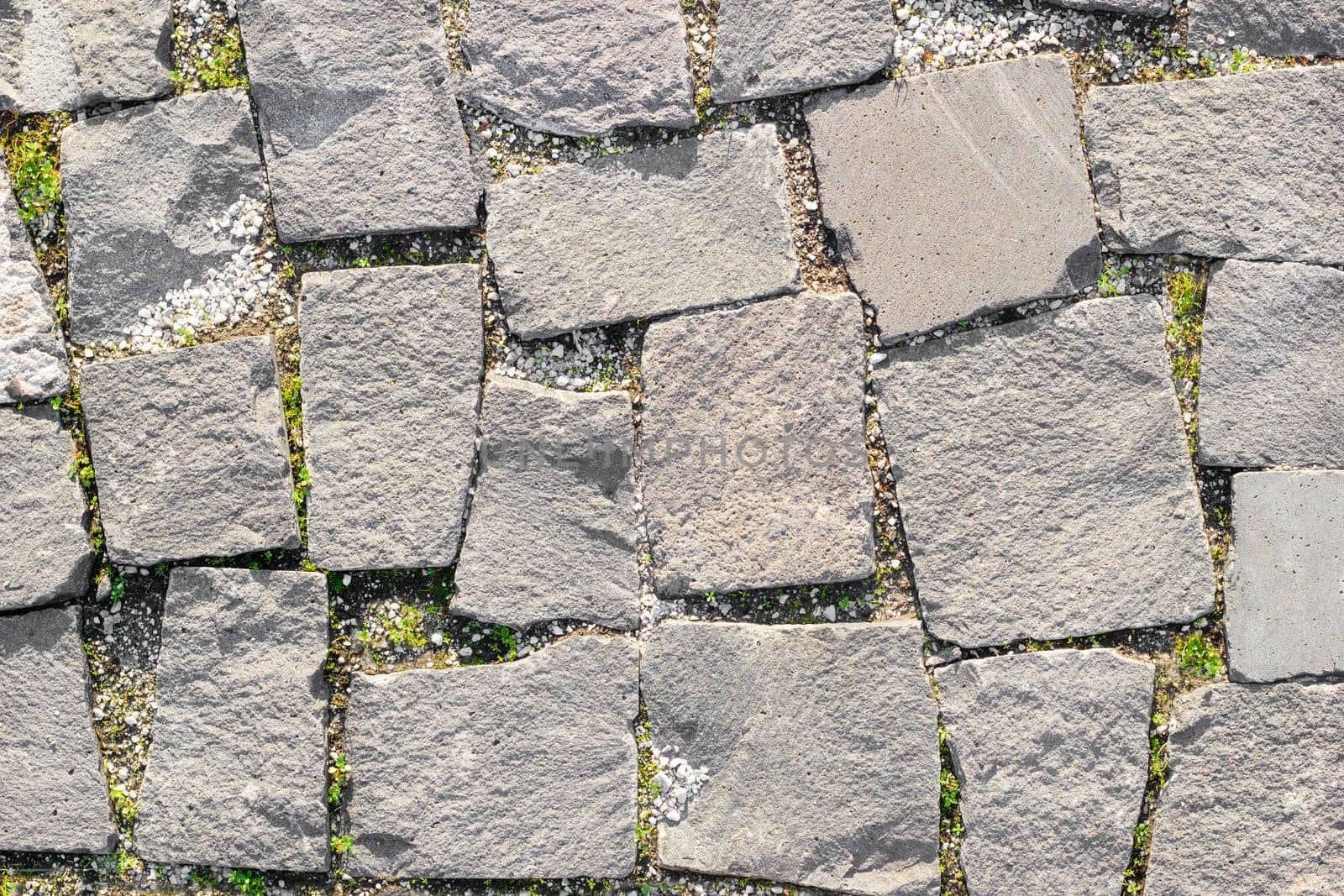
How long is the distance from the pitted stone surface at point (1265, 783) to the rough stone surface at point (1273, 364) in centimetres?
62

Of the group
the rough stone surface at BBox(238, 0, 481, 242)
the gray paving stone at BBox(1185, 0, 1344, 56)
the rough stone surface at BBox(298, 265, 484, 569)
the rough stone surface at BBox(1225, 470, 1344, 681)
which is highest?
the gray paving stone at BBox(1185, 0, 1344, 56)

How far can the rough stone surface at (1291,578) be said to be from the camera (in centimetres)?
252

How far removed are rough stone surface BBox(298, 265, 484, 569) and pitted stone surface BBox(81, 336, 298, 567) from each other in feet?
0.38

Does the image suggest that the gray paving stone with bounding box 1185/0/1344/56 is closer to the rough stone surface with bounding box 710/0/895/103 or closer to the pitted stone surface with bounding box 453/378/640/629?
the rough stone surface with bounding box 710/0/895/103

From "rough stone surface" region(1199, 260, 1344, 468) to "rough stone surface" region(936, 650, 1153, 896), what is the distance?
0.64m

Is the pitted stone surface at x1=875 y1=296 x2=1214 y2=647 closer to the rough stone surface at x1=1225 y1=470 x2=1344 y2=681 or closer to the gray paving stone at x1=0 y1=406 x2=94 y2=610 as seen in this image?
the rough stone surface at x1=1225 y1=470 x2=1344 y2=681

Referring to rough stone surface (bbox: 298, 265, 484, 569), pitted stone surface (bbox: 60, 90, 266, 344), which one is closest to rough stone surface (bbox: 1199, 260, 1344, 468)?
rough stone surface (bbox: 298, 265, 484, 569)

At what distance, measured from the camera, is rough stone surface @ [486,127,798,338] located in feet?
8.23

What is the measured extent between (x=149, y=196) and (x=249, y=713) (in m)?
1.34

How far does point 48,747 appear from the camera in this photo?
2568 mm

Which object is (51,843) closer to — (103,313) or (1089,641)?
(103,313)

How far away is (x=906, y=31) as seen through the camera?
2.58 meters

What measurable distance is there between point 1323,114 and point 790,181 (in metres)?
1.34

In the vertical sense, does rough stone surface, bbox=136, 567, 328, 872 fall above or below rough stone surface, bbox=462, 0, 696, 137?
below
